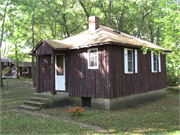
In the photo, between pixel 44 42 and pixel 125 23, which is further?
pixel 125 23

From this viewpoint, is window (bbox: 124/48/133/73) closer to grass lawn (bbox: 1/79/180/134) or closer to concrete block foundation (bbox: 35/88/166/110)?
concrete block foundation (bbox: 35/88/166/110)

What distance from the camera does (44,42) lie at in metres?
10.1

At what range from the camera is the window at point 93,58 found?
931cm

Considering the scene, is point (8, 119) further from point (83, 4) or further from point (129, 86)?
point (83, 4)

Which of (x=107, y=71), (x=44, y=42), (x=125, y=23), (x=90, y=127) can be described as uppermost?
(x=125, y=23)

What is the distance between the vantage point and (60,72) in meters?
10.8

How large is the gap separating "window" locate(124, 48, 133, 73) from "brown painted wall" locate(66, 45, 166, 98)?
31cm

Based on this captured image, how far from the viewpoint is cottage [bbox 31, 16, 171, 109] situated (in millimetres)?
8875

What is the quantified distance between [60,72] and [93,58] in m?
2.69

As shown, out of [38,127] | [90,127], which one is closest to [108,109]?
[90,127]

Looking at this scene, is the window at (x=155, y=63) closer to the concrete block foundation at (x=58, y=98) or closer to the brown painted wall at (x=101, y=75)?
the brown painted wall at (x=101, y=75)

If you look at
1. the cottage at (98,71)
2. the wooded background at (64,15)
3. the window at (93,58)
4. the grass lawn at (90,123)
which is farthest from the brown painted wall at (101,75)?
the wooded background at (64,15)

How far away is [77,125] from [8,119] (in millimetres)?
3229

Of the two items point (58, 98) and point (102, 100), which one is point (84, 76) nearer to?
point (102, 100)
